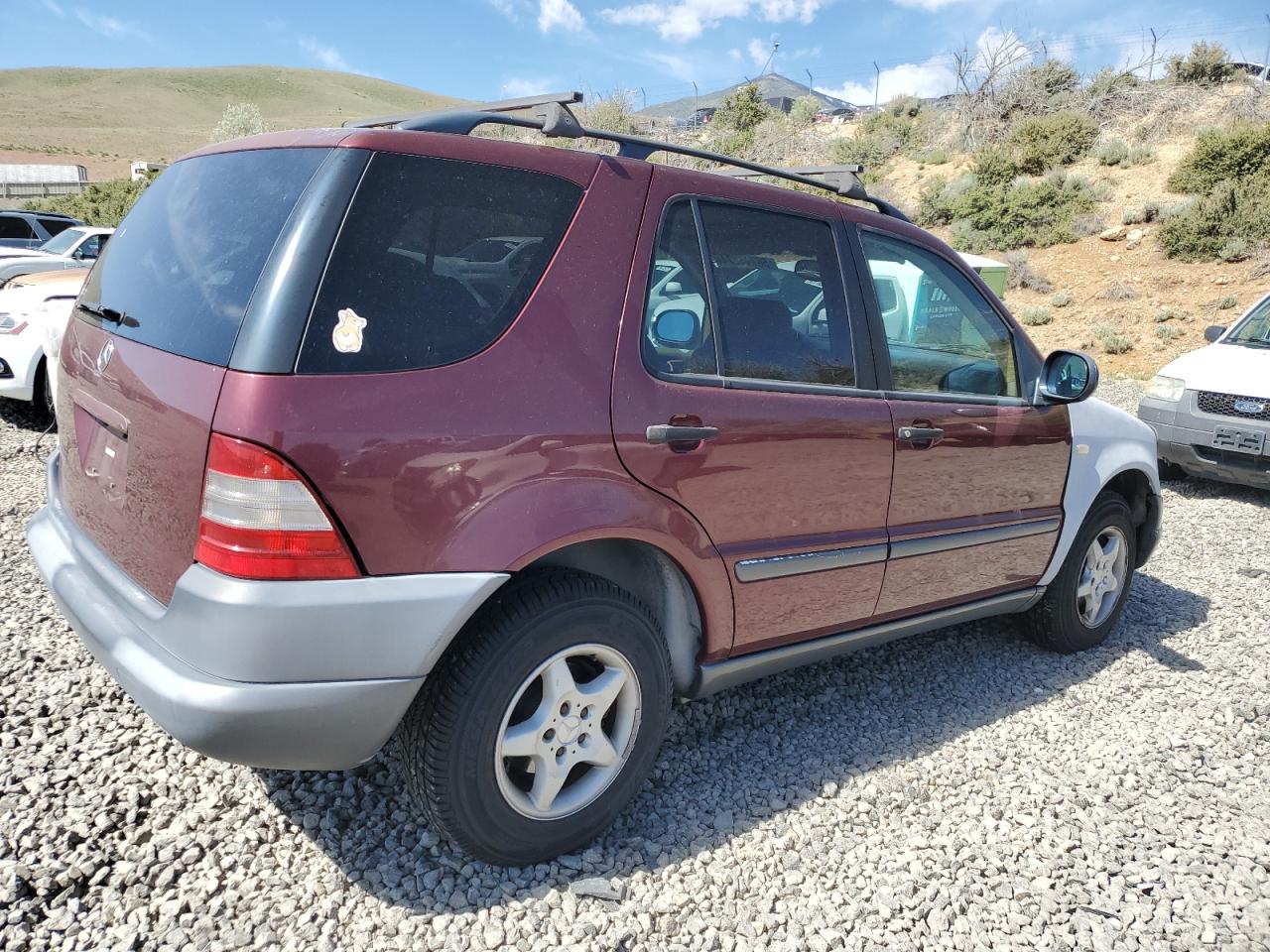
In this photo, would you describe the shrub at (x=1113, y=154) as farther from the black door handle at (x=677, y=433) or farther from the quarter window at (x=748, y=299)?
the black door handle at (x=677, y=433)

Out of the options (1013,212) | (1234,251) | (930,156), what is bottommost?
(1234,251)

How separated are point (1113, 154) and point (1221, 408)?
63.0ft

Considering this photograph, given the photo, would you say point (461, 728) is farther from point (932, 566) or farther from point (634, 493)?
point (932, 566)

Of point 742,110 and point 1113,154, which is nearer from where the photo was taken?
point 1113,154

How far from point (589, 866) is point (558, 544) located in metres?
0.97

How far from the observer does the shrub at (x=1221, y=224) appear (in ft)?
56.8

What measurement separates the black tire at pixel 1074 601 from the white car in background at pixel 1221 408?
9.39ft

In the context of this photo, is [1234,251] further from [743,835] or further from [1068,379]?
[743,835]

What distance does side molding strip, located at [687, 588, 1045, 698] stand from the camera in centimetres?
274

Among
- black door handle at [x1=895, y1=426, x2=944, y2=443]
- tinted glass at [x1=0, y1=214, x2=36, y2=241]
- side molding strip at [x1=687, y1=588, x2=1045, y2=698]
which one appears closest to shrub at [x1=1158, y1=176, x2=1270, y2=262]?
side molding strip at [x1=687, y1=588, x2=1045, y2=698]

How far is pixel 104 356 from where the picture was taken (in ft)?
7.72

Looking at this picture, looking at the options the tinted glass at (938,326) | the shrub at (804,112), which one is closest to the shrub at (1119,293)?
the tinted glass at (938,326)

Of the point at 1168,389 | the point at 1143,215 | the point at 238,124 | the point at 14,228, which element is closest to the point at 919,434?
the point at 1168,389

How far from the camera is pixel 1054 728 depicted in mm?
3438
